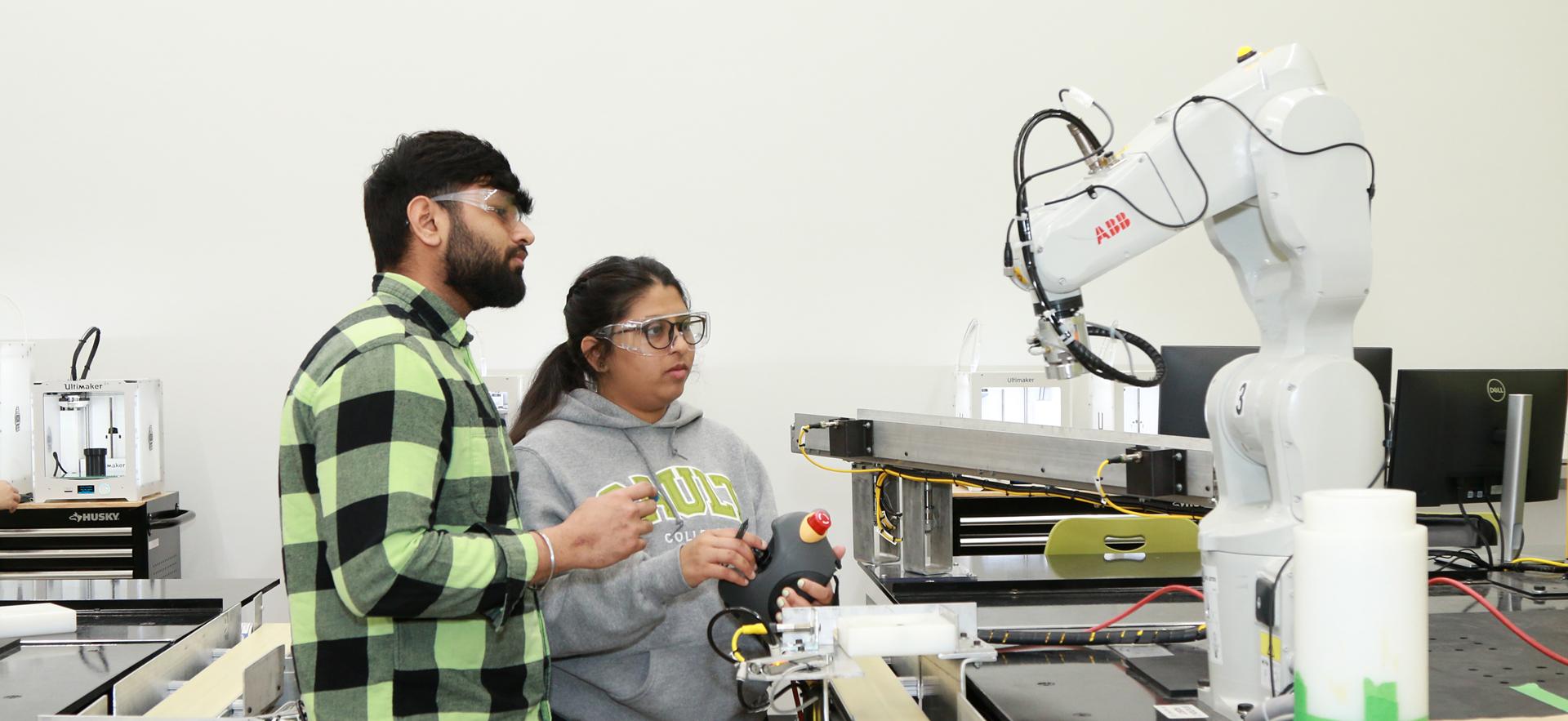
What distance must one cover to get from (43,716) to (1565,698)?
1815 mm

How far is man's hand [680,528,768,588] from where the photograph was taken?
146 cm

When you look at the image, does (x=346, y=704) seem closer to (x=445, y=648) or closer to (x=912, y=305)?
(x=445, y=648)

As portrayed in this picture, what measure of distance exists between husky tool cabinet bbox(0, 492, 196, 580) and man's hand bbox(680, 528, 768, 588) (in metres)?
2.90

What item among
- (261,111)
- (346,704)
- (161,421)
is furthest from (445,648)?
(261,111)

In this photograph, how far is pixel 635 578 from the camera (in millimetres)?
1535

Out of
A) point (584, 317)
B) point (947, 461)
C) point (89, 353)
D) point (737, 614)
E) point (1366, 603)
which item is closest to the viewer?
point (1366, 603)

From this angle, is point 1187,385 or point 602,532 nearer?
point 602,532

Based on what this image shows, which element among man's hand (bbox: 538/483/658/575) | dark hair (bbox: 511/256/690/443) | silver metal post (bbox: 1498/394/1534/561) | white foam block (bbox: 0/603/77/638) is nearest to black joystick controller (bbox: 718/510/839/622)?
man's hand (bbox: 538/483/658/575)

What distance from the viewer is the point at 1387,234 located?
4734mm

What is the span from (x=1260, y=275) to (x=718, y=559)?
0.82m

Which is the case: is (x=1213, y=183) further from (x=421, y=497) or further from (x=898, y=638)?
(x=421, y=497)

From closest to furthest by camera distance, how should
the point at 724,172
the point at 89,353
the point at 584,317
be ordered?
1. the point at 584,317
2. the point at 89,353
3. the point at 724,172

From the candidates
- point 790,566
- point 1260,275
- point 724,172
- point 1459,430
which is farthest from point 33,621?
point 724,172

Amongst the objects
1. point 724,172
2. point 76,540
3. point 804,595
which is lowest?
point 76,540
